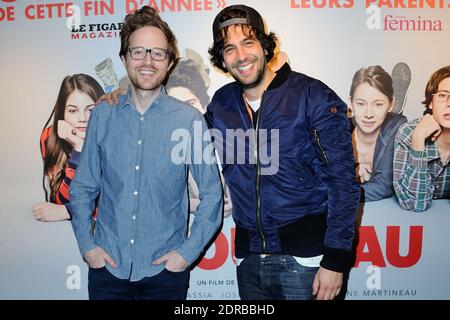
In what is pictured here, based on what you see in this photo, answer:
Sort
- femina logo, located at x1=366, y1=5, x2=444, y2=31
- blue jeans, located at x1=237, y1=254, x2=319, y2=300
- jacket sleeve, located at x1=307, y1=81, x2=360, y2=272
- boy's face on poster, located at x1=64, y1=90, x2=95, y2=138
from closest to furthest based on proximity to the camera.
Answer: jacket sleeve, located at x1=307, y1=81, x2=360, y2=272 → blue jeans, located at x1=237, y1=254, x2=319, y2=300 → femina logo, located at x1=366, y1=5, x2=444, y2=31 → boy's face on poster, located at x1=64, y1=90, x2=95, y2=138

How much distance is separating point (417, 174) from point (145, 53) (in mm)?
1859

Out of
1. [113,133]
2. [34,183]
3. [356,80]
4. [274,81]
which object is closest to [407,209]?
[356,80]

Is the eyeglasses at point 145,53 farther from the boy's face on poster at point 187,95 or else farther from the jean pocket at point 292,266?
the jean pocket at point 292,266

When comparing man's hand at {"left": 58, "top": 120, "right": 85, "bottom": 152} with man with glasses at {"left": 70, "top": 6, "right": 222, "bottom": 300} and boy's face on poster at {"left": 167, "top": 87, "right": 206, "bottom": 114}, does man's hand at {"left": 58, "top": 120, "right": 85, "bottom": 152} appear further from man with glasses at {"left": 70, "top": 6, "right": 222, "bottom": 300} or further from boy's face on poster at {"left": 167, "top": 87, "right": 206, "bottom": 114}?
boy's face on poster at {"left": 167, "top": 87, "right": 206, "bottom": 114}

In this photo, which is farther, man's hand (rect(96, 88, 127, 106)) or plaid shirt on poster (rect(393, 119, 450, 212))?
plaid shirt on poster (rect(393, 119, 450, 212))

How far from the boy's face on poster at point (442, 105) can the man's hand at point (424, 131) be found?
35 mm

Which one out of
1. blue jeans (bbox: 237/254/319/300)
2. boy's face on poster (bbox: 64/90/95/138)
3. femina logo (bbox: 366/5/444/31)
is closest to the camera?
blue jeans (bbox: 237/254/319/300)

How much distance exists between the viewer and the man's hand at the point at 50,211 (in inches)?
110

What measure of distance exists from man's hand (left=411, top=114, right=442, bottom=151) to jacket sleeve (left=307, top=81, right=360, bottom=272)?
0.81 metres

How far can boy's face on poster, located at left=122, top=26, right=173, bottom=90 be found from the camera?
212 centimetres

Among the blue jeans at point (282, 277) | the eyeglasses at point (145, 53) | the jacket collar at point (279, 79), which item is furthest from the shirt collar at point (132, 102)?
the blue jeans at point (282, 277)

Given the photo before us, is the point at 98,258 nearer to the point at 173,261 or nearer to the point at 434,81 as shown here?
the point at 173,261

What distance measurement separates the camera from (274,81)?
2213mm

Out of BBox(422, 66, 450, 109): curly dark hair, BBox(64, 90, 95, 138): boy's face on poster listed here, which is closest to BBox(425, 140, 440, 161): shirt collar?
BBox(422, 66, 450, 109): curly dark hair
